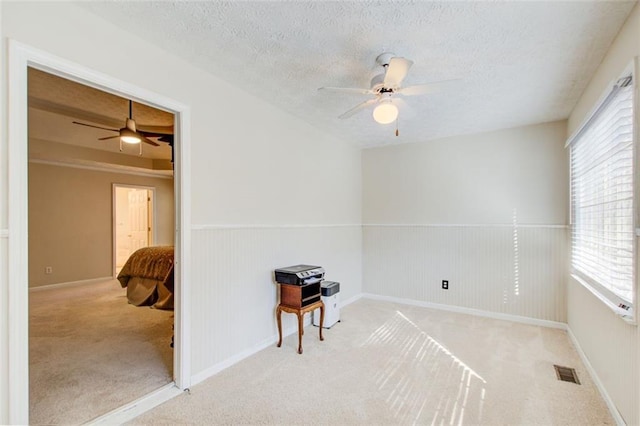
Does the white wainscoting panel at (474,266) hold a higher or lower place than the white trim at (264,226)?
lower

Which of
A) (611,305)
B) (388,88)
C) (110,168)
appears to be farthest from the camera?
(110,168)

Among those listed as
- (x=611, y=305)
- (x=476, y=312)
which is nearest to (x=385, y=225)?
(x=476, y=312)

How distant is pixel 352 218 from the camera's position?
4715 millimetres

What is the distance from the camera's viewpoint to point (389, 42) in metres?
1.97

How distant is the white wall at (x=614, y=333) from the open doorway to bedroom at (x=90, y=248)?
9.78 ft

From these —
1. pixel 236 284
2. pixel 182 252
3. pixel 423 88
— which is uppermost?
pixel 423 88

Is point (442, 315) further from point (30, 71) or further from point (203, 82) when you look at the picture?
point (30, 71)

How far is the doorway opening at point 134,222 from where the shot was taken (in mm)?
6910

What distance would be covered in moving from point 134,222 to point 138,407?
6042mm

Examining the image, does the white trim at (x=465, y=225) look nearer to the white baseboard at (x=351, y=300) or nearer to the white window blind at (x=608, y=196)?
the white window blind at (x=608, y=196)

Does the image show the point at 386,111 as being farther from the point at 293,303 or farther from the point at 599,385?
the point at 599,385

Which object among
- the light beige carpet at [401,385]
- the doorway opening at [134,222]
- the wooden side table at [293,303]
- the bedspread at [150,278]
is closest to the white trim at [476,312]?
the light beige carpet at [401,385]

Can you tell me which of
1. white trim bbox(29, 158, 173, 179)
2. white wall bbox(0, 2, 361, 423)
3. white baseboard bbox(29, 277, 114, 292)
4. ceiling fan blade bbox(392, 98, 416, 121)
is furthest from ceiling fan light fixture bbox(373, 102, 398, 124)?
white baseboard bbox(29, 277, 114, 292)

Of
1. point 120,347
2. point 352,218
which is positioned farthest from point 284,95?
point 120,347
